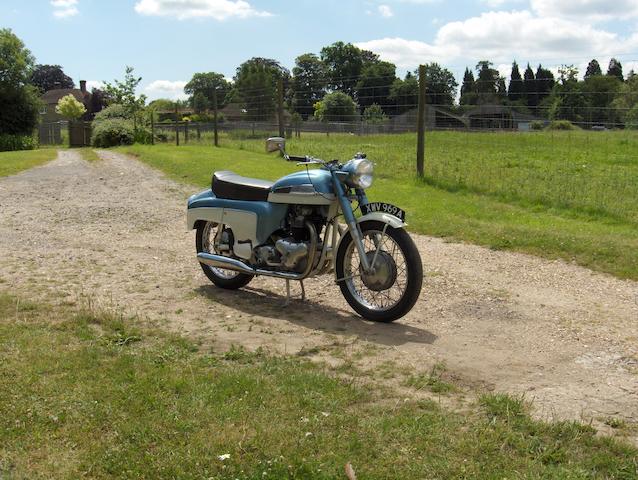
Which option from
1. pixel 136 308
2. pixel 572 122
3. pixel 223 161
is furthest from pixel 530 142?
pixel 136 308

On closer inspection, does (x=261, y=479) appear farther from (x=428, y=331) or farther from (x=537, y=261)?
(x=537, y=261)

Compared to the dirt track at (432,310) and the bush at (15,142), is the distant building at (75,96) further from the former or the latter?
the dirt track at (432,310)

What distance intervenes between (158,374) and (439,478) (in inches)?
72.6

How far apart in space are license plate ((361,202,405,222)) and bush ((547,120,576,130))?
7555mm

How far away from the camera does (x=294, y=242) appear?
588 cm

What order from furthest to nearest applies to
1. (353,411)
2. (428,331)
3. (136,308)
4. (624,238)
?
(624,238), (136,308), (428,331), (353,411)

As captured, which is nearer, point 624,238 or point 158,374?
point 158,374

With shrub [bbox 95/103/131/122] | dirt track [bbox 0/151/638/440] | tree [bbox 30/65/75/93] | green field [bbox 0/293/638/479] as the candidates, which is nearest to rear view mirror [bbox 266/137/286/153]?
dirt track [bbox 0/151/638/440]

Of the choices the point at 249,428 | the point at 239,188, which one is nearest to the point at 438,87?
the point at 239,188

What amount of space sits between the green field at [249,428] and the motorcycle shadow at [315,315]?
0.88 metres

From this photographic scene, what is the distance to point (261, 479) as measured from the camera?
2.91 metres

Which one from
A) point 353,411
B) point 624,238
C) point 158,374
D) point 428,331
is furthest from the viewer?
point 624,238

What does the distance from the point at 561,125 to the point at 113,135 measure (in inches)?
1099

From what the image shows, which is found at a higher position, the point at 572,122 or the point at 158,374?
the point at 572,122
